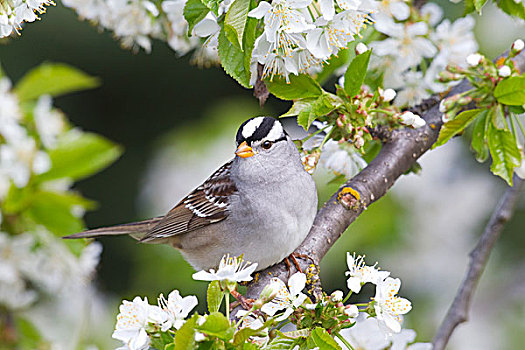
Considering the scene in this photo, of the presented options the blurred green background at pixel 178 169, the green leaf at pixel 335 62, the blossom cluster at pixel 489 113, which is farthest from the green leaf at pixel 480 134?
the blurred green background at pixel 178 169

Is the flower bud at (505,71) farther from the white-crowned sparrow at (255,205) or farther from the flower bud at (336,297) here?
the flower bud at (336,297)

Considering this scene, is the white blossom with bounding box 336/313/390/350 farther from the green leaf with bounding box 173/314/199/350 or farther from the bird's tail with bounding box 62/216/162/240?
the bird's tail with bounding box 62/216/162/240

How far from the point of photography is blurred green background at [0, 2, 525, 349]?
3.23m

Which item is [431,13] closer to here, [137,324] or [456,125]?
[456,125]

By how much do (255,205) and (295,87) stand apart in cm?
42

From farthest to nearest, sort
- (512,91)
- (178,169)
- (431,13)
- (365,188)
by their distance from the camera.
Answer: (178,169) → (431,13) → (365,188) → (512,91)

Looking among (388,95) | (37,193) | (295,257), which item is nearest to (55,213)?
(37,193)

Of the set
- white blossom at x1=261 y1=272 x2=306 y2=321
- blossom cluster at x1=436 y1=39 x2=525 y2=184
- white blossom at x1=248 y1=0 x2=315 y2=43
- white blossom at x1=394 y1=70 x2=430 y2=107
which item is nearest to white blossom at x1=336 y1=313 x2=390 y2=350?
white blossom at x1=261 y1=272 x2=306 y2=321

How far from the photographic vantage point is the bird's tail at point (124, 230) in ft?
6.50

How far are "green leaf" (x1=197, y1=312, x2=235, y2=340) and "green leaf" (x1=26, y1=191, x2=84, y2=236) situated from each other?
1.23m

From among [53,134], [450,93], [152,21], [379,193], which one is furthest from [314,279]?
[53,134]

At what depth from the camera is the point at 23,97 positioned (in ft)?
7.41

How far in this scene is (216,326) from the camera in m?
0.98

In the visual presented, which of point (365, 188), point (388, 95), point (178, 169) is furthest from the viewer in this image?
point (178, 169)
